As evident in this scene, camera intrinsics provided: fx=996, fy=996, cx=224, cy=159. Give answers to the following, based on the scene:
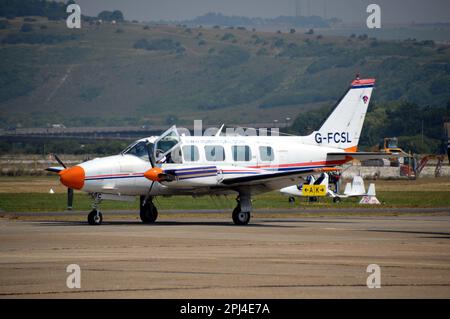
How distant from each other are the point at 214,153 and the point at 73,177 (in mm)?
5318

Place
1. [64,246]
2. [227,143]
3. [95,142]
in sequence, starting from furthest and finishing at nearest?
[95,142] → [227,143] → [64,246]

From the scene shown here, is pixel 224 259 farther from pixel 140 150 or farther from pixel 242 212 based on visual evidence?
pixel 242 212

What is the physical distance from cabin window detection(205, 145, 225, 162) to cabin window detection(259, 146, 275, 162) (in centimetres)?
161

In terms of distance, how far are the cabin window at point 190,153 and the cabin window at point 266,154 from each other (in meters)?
2.73

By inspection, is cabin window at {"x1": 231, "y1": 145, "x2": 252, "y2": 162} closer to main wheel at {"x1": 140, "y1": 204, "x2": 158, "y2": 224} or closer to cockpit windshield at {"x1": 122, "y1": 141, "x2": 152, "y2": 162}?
cockpit windshield at {"x1": 122, "y1": 141, "x2": 152, "y2": 162}

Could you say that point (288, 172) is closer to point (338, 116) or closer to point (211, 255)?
point (338, 116)

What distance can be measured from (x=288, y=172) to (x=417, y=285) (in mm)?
16126

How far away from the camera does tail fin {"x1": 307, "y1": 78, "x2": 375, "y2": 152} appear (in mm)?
38500

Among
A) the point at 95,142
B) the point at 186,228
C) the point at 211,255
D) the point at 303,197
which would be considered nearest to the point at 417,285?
the point at 211,255

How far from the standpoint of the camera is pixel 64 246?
83.9ft

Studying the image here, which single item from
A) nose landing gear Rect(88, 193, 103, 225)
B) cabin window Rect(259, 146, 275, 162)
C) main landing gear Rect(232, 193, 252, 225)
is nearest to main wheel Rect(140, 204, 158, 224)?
nose landing gear Rect(88, 193, 103, 225)

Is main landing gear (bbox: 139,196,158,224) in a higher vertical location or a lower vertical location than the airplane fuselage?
lower
